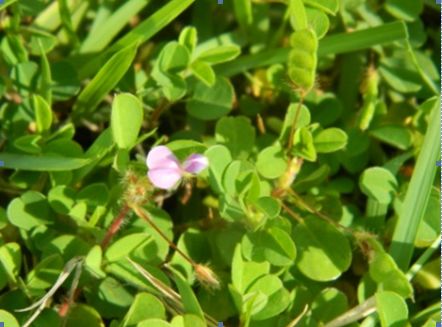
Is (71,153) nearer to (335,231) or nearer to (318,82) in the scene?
(335,231)

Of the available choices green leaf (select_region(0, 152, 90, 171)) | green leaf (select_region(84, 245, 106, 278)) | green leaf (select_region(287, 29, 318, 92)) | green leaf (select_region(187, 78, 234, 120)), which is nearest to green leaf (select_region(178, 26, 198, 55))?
green leaf (select_region(187, 78, 234, 120))

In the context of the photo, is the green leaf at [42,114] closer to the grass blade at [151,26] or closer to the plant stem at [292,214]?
the grass blade at [151,26]

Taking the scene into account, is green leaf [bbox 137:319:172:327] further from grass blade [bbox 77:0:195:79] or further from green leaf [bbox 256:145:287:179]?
grass blade [bbox 77:0:195:79]

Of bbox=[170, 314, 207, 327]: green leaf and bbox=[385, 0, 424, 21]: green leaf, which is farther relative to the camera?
bbox=[385, 0, 424, 21]: green leaf

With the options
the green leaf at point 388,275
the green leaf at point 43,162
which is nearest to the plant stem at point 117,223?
the green leaf at point 43,162

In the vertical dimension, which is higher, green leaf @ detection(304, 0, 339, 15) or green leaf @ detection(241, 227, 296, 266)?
green leaf @ detection(304, 0, 339, 15)

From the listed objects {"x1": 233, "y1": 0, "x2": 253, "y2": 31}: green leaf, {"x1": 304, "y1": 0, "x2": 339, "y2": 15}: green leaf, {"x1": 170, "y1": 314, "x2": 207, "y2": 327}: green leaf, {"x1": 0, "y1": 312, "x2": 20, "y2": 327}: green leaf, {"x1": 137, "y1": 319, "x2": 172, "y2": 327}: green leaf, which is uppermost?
{"x1": 304, "y1": 0, "x2": 339, "y2": 15}: green leaf

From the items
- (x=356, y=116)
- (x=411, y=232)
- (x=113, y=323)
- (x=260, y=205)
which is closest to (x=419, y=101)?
(x=356, y=116)
